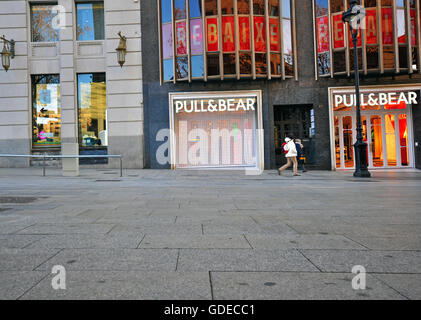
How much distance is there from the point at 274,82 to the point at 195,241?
16.0 m

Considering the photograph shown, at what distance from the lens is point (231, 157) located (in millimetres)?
19531

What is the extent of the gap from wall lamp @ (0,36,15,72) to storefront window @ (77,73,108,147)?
12.3 feet

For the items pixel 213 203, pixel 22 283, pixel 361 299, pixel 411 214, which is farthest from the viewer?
pixel 213 203

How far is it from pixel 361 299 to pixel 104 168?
17.8 metres

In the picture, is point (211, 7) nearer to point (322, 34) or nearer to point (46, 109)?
point (322, 34)

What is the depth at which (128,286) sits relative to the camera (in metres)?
2.54

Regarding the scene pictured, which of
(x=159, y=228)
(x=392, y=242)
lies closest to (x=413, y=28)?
(x=392, y=242)

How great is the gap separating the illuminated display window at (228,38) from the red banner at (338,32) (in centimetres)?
215

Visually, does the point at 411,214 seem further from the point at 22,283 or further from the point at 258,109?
the point at 258,109

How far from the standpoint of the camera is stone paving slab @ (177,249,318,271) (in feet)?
9.79

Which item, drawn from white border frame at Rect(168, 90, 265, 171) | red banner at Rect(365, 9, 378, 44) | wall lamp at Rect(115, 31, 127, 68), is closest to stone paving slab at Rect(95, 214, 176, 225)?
white border frame at Rect(168, 90, 265, 171)

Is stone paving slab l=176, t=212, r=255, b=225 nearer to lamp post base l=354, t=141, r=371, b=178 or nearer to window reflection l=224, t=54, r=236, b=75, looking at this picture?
lamp post base l=354, t=141, r=371, b=178
